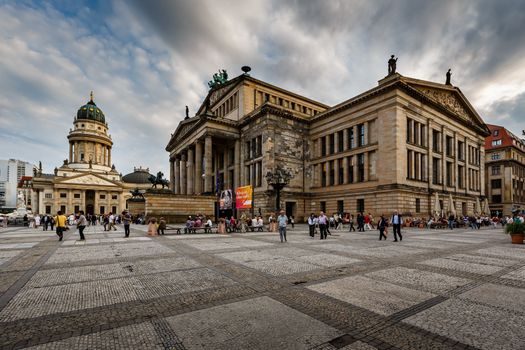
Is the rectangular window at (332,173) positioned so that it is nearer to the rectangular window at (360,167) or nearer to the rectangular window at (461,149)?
the rectangular window at (360,167)

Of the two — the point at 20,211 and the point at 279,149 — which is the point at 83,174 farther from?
the point at 279,149

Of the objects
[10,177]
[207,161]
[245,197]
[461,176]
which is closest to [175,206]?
[207,161]

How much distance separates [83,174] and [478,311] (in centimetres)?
10169

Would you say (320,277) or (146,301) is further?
(320,277)

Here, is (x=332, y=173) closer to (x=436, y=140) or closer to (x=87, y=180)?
(x=436, y=140)

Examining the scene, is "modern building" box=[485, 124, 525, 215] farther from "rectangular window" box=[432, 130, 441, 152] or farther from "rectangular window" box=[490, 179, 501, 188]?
"rectangular window" box=[432, 130, 441, 152]

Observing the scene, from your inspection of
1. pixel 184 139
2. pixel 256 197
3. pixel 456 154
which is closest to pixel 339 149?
pixel 256 197

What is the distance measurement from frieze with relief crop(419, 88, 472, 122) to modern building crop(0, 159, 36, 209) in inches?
7758

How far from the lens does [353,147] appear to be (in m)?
35.0

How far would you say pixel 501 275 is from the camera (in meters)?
7.44

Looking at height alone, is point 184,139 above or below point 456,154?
above

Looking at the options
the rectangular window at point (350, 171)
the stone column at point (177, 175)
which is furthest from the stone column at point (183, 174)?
the rectangular window at point (350, 171)

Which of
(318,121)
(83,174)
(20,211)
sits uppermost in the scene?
(318,121)

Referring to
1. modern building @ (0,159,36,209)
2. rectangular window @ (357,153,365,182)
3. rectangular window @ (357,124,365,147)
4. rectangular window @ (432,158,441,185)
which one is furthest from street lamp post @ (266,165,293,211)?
modern building @ (0,159,36,209)
